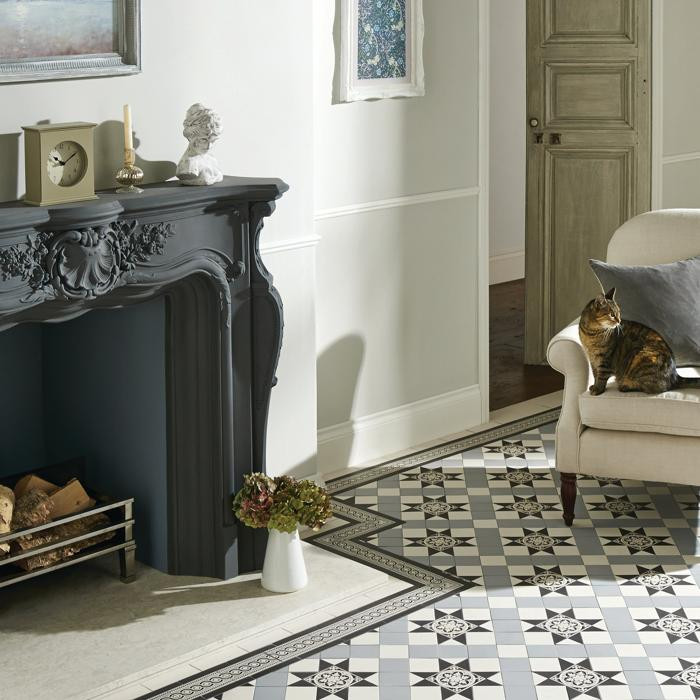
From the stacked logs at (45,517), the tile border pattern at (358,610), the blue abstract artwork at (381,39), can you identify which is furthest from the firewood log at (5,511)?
the blue abstract artwork at (381,39)

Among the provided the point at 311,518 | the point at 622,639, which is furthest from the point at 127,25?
the point at 622,639

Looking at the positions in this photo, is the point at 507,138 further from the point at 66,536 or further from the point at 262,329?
the point at 66,536

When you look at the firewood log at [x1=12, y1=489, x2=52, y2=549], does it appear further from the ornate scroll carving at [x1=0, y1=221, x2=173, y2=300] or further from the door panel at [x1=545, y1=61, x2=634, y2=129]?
the door panel at [x1=545, y1=61, x2=634, y2=129]

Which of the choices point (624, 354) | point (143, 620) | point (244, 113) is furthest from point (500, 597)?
point (244, 113)

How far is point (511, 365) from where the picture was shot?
20.9ft

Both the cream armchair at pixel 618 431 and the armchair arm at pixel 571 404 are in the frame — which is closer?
the cream armchair at pixel 618 431

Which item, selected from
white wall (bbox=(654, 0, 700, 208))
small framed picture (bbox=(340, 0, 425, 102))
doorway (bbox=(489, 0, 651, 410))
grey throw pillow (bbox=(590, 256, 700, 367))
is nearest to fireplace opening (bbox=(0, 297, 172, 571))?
small framed picture (bbox=(340, 0, 425, 102))

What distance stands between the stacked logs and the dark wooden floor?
2.42m

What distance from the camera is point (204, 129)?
3.50m

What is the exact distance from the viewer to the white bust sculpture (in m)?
3.49

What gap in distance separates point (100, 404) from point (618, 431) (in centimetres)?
170

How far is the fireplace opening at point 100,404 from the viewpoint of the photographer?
147 inches

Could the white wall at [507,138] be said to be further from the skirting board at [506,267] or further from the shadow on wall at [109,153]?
the shadow on wall at [109,153]

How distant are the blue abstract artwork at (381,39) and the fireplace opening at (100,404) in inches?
57.6
